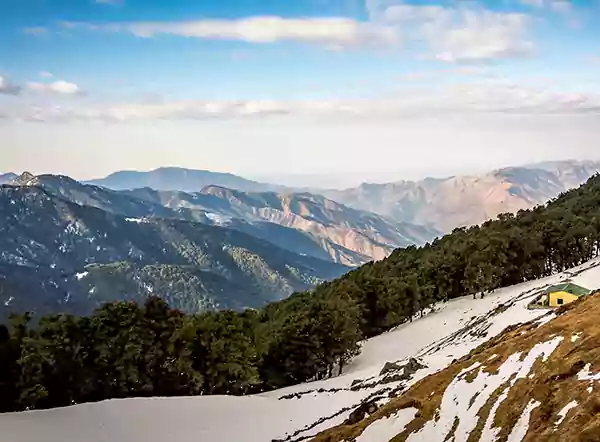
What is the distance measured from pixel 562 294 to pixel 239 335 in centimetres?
4666

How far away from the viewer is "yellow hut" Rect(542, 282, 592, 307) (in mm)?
86312

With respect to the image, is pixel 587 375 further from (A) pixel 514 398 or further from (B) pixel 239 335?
(B) pixel 239 335

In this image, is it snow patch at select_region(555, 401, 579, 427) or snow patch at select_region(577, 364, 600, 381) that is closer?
snow patch at select_region(555, 401, 579, 427)

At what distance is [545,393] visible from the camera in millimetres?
33156

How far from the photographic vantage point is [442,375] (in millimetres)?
50031

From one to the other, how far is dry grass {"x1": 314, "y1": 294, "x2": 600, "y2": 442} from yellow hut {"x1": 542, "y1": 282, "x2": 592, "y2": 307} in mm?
37143

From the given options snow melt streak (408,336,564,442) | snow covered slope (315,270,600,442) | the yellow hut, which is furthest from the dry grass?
the yellow hut

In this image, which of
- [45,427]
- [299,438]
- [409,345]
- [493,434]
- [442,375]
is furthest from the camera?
[409,345]

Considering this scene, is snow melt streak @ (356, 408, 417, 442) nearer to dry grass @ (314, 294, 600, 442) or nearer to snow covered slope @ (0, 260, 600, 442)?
dry grass @ (314, 294, 600, 442)

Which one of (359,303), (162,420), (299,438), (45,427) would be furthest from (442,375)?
(359,303)

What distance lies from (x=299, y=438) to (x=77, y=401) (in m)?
35.7

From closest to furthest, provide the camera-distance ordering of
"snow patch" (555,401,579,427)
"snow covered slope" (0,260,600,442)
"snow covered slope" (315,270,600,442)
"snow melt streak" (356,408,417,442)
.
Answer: "snow patch" (555,401,579,427) → "snow covered slope" (315,270,600,442) → "snow melt streak" (356,408,417,442) → "snow covered slope" (0,260,600,442)

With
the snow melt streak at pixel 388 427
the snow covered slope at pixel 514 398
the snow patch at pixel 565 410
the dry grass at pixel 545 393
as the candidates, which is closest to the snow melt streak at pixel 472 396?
the snow covered slope at pixel 514 398

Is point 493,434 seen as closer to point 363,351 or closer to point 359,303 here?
point 363,351
